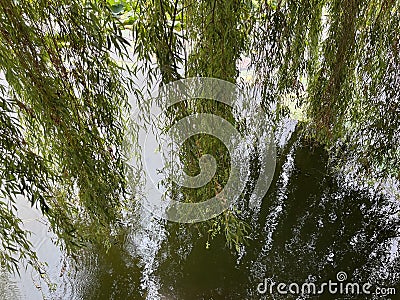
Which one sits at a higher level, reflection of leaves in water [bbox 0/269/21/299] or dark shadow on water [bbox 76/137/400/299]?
dark shadow on water [bbox 76/137/400/299]

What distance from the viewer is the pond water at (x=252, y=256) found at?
196cm

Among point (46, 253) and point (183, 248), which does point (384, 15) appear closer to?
point (183, 248)

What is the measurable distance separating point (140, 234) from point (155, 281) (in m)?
0.30

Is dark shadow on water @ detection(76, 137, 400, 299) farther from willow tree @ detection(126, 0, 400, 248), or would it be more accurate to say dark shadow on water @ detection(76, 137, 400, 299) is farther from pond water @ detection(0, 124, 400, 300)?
willow tree @ detection(126, 0, 400, 248)

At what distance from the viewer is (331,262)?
6.82 feet

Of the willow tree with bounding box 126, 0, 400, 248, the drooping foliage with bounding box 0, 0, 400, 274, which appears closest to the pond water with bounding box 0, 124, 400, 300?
the willow tree with bounding box 126, 0, 400, 248

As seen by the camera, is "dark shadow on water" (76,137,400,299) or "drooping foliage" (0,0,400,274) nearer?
"drooping foliage" (0,0,400,274)

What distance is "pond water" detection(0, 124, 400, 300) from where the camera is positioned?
77.2 inches

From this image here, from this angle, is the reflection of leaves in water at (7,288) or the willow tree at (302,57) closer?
the willow tree at (302,57)

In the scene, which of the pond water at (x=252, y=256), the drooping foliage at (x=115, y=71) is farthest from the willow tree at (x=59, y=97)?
the pond water at (x=252, y=256)

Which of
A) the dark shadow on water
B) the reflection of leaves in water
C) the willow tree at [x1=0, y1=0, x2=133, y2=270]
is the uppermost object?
the dark shadow on water

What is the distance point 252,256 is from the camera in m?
2.12

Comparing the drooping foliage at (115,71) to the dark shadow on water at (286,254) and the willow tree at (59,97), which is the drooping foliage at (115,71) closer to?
the willow tree at (59,97)

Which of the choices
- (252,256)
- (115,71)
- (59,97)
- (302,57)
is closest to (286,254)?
(252,256)
